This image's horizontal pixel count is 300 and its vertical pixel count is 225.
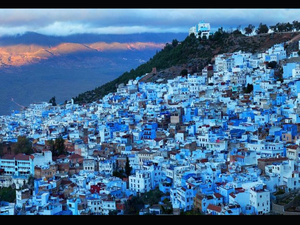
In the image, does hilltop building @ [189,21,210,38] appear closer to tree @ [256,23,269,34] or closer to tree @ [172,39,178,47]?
tree @ [172,39,178,47]

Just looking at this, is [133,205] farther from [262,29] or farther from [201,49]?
[262,29]

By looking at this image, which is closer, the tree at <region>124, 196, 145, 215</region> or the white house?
the white house

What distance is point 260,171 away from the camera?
7688 mm

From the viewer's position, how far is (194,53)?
20.3 meters

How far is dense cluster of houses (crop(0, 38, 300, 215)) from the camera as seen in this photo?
7.05 meters

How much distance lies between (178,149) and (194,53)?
1131cm

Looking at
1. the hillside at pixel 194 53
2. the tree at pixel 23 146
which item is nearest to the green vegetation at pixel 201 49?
the hillside at pixel 194 53

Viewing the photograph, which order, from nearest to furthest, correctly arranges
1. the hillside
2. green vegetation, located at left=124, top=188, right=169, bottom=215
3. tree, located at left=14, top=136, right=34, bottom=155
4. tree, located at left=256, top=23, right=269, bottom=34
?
green vegetation, located at left=124, top=188, right=169, bottom=215 → tree, located at left=14, top=136, right=34, bottom=155 → the hillside → tree, located at left=256, top=23, right=269, bottom=34

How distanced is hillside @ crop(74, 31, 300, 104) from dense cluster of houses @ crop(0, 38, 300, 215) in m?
3.11

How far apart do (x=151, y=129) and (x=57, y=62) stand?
10.6 m

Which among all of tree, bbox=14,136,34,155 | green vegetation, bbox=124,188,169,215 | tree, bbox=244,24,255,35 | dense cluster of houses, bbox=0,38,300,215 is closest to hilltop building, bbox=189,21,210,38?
tree, bbox=244,24,255,35

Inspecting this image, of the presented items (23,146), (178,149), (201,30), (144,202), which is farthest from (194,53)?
(144,202)

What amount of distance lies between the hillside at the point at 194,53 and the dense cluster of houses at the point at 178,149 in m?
3.11

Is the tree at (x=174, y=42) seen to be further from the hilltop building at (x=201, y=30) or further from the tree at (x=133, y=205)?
the tree at (x=133, y=205)
